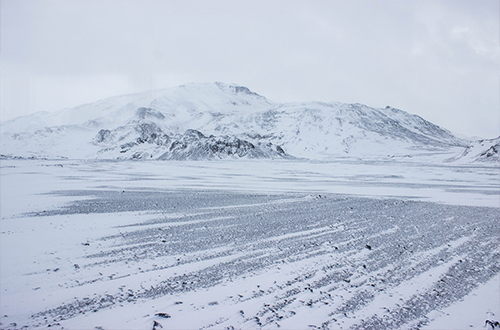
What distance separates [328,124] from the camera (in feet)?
564

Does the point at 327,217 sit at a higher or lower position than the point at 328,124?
lower

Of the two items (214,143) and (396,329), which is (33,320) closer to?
(396,329)

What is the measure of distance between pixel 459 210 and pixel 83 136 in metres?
172

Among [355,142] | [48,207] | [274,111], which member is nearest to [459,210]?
[48,207]

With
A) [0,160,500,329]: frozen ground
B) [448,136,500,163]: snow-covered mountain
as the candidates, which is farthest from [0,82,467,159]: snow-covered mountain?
[0,160,500,329]: frozen ground

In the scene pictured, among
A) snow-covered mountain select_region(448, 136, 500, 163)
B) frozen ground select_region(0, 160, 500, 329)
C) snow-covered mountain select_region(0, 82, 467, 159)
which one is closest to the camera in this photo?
frozen ground select_region(0, 160, 500, 329)

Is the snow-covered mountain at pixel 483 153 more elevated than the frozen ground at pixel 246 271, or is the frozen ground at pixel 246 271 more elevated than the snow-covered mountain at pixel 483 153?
the snow-covered mountain at pixel 483 153

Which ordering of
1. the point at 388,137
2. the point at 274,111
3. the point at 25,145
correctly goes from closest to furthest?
the point at 25,145 → the point at 388,137 → the point at 274,111

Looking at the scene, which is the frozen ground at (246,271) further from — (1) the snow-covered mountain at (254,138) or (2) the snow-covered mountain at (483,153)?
(1) the snow-covered mountain at (254,138)

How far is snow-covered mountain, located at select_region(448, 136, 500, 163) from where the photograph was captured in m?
67.5

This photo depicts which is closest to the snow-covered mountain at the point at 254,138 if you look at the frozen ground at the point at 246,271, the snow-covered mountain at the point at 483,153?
the snow-covered mountain at the point at 483,153

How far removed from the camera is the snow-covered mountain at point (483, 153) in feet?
221

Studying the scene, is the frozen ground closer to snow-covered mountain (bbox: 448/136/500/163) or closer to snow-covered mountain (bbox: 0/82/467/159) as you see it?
snow-covered mountain (bbox: 448/136/500/163)

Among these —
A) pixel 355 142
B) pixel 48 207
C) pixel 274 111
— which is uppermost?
pixel 274 111
